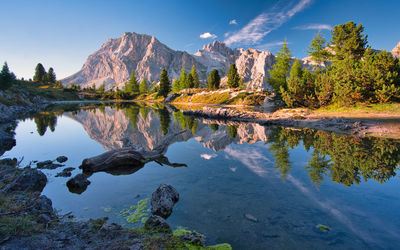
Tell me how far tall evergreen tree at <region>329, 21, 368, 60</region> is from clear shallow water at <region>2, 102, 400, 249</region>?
1634 inches

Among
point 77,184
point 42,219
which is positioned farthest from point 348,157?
point 77,184

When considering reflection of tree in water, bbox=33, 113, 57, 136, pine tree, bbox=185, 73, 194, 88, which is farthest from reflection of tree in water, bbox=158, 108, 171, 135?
pine tree, bbox=185, 73, 194, 88

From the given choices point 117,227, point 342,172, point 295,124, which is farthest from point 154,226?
point 295,124

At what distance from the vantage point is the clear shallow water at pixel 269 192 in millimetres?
6207

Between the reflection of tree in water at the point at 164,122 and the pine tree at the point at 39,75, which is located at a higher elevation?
the pine tree at the point at 39,75

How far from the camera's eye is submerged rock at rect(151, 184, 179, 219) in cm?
735

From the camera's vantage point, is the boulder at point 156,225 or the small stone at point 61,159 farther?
the small stone at point 61,159

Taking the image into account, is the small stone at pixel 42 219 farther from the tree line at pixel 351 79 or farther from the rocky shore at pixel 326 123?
the tree line at pixel 351 79

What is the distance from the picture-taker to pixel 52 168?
1255 cm

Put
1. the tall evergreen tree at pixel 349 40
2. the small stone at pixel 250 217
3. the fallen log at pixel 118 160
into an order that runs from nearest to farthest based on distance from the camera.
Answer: the small stone at pixel 250 217, the fallen log at pixel 118 160, the tall evergreen tree at pixel 349 40

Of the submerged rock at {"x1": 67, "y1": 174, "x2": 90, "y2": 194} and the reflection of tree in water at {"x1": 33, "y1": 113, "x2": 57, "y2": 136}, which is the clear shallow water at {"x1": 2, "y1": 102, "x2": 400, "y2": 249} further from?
the reflection of tree in water at {"x1": 33, "y1": 113, "x2": 57, "y2": 136}

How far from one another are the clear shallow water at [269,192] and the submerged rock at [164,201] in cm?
37

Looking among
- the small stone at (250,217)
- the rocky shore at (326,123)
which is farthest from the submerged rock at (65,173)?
the rocky shore at (326,123)

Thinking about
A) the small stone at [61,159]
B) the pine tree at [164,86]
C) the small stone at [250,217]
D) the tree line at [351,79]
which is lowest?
the small stone at [250,217]
